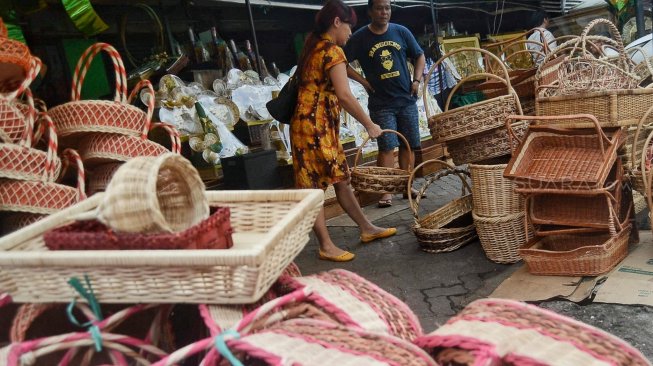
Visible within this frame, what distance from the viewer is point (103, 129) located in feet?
6.12

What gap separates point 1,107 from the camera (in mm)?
1674

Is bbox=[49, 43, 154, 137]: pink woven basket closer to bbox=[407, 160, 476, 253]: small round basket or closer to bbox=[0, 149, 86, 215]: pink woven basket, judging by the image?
bbox=[0, 149, 86, 215]: pink woven basket

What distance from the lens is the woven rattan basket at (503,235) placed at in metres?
3.24

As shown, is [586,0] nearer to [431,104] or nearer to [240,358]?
[431,104]

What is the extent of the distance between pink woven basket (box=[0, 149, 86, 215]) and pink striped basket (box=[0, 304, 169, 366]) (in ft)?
2.26

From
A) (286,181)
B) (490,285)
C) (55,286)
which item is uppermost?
(55,286)

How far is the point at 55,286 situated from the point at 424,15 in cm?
789

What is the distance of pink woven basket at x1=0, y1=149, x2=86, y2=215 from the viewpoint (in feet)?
5.32

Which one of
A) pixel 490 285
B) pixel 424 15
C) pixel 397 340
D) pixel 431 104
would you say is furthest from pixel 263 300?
pixel 424 15

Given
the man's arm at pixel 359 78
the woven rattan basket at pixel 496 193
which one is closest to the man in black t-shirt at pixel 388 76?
the man's arm at pixel 359 78

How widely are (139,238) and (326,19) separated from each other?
8.48 feet

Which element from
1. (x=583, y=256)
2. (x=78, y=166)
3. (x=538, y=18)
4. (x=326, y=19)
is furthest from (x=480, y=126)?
(x=538, y=18)

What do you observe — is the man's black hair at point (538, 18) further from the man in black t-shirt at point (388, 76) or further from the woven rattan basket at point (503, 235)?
the woven rattan basket at point (503, 235)

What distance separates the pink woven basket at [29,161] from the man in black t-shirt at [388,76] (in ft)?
10.5
